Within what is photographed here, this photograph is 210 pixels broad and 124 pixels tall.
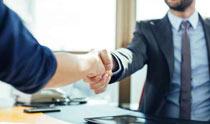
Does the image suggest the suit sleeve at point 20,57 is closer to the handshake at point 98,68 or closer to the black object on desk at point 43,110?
the handshake at point 98,68

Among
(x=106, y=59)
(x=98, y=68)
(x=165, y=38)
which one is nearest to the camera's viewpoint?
(x=98, y=68)

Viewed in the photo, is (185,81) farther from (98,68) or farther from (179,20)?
(98,68)

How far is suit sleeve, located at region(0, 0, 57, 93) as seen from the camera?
782 millimetres

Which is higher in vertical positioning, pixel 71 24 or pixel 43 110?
pixel 71 24

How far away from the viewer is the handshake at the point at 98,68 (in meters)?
1.25

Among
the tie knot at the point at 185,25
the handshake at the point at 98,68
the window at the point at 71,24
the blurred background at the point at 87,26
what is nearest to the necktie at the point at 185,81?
the tie knot at the point at 185,25

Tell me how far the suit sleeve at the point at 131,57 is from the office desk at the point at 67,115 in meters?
0.25

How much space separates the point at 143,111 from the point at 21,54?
4.57 ft

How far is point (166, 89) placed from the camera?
79.0 inches

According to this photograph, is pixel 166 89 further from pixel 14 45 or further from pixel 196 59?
pixel 14 45

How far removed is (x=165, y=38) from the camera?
2.05 metres

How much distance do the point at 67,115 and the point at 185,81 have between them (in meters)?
0.66

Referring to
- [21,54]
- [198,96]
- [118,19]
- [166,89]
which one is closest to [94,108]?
[166,89]

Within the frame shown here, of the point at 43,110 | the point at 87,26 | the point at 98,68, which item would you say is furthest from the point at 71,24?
the point at 98,68
